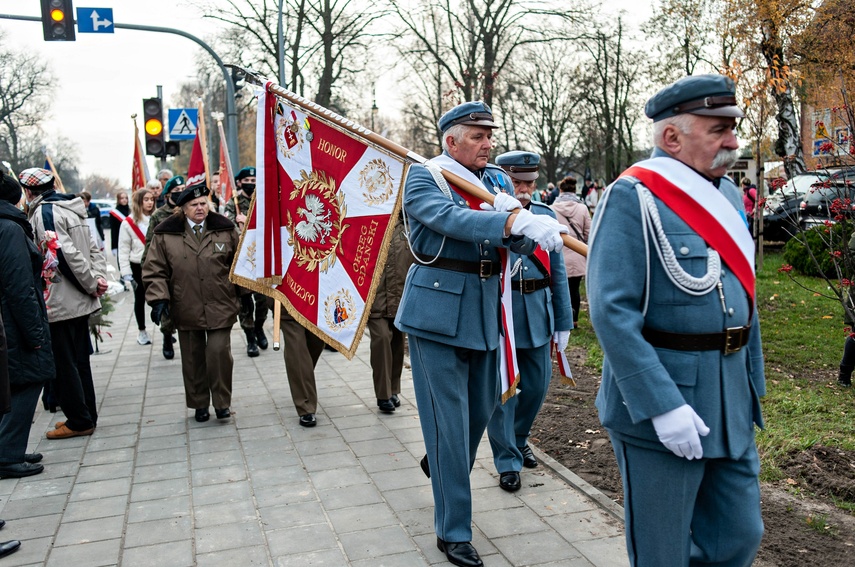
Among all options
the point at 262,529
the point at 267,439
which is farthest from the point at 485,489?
the point at 267,439

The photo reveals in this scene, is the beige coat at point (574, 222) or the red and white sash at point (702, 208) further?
the beige coat at point (574, 222)

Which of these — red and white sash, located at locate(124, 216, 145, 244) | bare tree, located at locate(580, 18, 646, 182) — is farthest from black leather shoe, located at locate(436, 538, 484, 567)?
bare tree, located at locate(580, 18, 646, 182)

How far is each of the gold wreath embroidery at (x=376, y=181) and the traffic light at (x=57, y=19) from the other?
414 inches

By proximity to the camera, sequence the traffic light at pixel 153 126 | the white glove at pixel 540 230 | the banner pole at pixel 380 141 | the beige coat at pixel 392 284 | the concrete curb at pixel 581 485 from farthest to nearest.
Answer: the traffic light at pixel 153 126 → the beige coat at pixel 392 284 → the concrete curb at pixel 581 485 → the banner pole at pixel 380 141 → the white glove at pixel 540 230

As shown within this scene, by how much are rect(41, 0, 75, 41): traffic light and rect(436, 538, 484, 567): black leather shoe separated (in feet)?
39.5

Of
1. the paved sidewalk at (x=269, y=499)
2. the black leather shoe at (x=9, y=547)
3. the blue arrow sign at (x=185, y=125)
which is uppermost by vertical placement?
the blue arrow sign at (x=185, y=125)

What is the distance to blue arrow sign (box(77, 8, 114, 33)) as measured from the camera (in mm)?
13312

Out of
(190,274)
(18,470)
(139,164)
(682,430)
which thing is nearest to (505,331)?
(682,430)

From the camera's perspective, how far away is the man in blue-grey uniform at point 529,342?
5.08 metres


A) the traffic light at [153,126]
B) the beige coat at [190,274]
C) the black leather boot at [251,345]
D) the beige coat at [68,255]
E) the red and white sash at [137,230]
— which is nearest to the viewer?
the beige coat at [68,255]

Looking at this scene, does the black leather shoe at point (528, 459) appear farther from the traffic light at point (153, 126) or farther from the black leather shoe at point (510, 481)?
the traffic light at point (153, 126)

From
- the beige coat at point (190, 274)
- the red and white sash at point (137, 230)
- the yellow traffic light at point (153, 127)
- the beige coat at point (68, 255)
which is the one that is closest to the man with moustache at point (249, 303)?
the red and white sash at point (137, 230)

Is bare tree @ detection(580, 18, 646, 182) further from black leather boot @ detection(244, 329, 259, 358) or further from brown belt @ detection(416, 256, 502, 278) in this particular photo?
brown belt @ detection(416, 256, 502, 278)

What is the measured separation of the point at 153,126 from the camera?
52.7 ft
